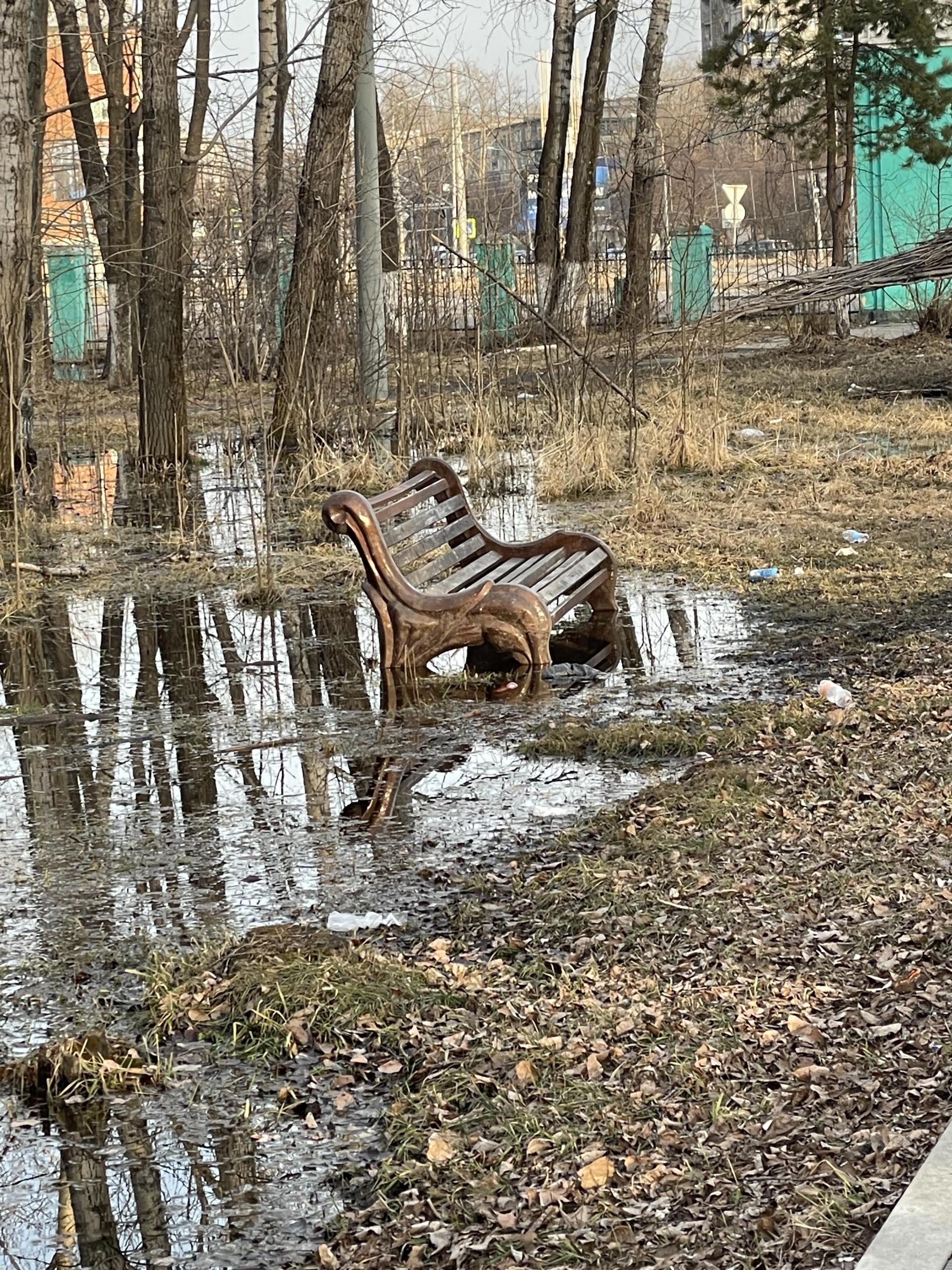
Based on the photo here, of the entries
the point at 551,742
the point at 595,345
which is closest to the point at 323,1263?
the point at 551,742

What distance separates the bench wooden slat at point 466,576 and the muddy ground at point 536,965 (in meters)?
0.62

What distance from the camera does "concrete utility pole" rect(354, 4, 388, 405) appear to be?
1476 cm

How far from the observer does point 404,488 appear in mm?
8250

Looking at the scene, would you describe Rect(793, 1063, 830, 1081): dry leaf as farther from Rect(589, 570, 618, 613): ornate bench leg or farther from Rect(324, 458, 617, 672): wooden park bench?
Rect(589, 570, 618, 613): ornate bench leg

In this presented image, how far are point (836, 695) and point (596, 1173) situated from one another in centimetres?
359

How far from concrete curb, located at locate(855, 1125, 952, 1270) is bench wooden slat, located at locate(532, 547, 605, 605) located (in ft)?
15.9

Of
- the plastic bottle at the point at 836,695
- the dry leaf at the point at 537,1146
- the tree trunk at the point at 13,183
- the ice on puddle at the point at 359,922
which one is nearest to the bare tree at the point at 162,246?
the tree trunk at the point at 13,183

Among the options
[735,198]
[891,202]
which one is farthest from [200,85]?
[891,202]

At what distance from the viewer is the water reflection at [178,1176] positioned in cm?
320

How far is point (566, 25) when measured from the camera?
26281mm

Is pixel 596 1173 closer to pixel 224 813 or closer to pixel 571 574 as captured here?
pixel 224 813

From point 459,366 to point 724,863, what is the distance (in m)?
10.6

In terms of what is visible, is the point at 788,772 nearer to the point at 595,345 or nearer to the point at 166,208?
the point at 595,345

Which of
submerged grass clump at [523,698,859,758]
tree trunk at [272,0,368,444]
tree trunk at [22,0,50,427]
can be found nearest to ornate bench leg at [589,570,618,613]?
submerged grass clump at [523,698,859,758]
